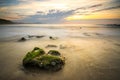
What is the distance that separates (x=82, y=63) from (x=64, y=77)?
2.66 m

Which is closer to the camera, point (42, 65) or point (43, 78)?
point (43, 78)

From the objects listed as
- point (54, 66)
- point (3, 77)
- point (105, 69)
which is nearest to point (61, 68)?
point (54, 66)

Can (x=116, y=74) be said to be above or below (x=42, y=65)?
below

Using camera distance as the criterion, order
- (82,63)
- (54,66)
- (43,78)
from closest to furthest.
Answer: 1. (43,78)
2. (54,66)
3. (82,63)

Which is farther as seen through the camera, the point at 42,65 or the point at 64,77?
the point at 42,65

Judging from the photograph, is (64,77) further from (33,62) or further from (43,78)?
(33,62)

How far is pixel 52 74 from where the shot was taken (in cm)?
690

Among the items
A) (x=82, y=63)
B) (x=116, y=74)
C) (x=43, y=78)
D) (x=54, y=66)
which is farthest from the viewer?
(x=82, y=63)

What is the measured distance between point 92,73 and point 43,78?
2.77 m

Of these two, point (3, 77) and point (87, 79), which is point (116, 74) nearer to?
point (87, 79)

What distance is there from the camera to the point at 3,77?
21.7 feet

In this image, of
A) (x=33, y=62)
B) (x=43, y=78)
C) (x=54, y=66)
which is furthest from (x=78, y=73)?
(x=33, y=62)

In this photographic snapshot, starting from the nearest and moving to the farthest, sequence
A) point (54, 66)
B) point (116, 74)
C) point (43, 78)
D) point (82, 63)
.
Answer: point (43, 78) → point (116, 74) → point (54, 66) → point (82, 63)

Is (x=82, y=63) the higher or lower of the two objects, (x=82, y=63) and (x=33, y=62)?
the lower
